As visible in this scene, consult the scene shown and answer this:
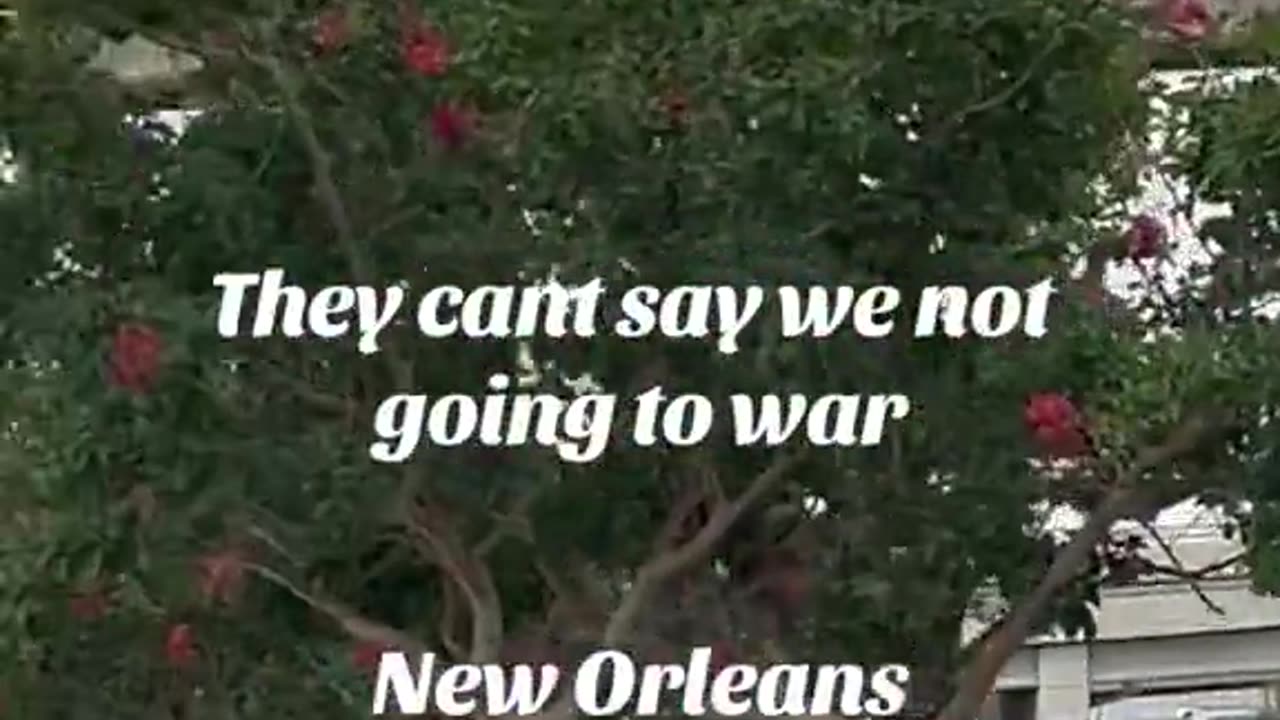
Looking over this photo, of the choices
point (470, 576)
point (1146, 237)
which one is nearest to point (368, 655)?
point (470, 576)

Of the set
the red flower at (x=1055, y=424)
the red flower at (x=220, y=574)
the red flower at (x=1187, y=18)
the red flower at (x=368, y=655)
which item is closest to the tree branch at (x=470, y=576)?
the red flower at (x=368, y=655)

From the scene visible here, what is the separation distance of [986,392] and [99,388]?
1222 mm

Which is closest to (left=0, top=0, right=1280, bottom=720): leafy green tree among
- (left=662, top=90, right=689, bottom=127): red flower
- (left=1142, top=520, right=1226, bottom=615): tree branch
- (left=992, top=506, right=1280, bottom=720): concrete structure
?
(left=662, top=90, right=689, bottom=127): red flower

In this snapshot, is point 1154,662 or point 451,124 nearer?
point 451,124

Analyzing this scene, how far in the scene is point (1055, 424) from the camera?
3262 mm

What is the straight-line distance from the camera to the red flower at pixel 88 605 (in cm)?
326

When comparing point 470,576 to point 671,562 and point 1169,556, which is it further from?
point 1169,556

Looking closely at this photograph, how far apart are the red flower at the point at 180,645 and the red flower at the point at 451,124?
829 millimetres

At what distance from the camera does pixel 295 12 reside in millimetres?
3303

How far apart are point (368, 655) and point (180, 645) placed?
290mm

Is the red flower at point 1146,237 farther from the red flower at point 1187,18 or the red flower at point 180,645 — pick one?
the red flower at point 180,645

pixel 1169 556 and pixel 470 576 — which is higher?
pixel 1169 556

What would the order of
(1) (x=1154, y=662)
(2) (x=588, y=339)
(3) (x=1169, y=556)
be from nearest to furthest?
(2) (x=588, y=339) → (3) (x=1169, y=556) → (1) (x=1154, y=662)

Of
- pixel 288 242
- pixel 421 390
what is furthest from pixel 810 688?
pixel 288 242
